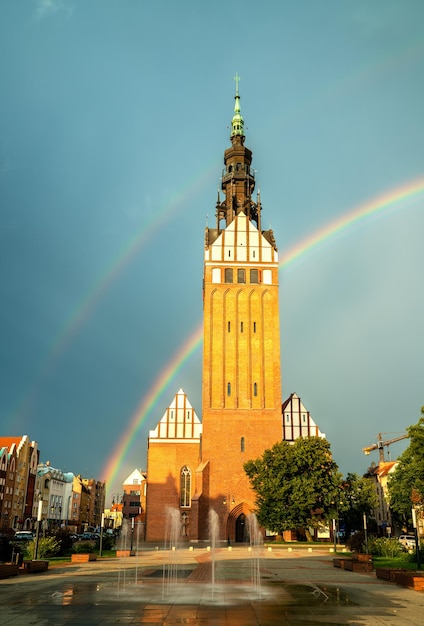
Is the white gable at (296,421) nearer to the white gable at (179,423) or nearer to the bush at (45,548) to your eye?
the white gable at (179,423)

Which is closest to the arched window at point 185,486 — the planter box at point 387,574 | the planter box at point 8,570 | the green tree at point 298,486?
the green tree at point 298,486

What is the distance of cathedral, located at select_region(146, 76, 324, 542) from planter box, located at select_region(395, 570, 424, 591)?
32389 millimetres

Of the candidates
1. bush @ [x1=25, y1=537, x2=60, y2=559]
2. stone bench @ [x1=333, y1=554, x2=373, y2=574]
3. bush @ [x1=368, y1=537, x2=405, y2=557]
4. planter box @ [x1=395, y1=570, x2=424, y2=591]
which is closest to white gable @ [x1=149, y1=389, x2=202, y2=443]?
bush @ [x1=368, y1=537, x2=405, y2=557]

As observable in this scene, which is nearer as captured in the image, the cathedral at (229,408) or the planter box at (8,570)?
the planter box at (8,570)

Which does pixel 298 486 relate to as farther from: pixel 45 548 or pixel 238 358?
pixel 45 548

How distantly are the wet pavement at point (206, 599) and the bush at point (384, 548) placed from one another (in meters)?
11.0

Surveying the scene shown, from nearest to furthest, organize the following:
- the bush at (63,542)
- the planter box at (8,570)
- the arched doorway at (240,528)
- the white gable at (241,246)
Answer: the planter box at (8,570) < the bush at (63,542) < the arched doorway at (240,528) < the white gable at (241,246)

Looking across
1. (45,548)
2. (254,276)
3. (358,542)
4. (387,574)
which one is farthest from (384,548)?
(254,276)

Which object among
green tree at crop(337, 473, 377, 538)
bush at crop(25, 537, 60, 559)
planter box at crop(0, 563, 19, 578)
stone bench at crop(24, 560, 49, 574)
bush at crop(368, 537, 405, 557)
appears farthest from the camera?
green tree at crop(337, 473, 377, 538)

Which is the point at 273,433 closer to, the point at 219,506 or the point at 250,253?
the point at 219,506

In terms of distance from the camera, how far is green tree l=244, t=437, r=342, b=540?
4216cm

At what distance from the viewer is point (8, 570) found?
20.2m

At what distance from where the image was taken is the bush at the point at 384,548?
32375 mm

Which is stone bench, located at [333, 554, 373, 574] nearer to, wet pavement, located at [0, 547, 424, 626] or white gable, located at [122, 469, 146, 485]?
wet pavement, located at [0, 547, 424, 626]
